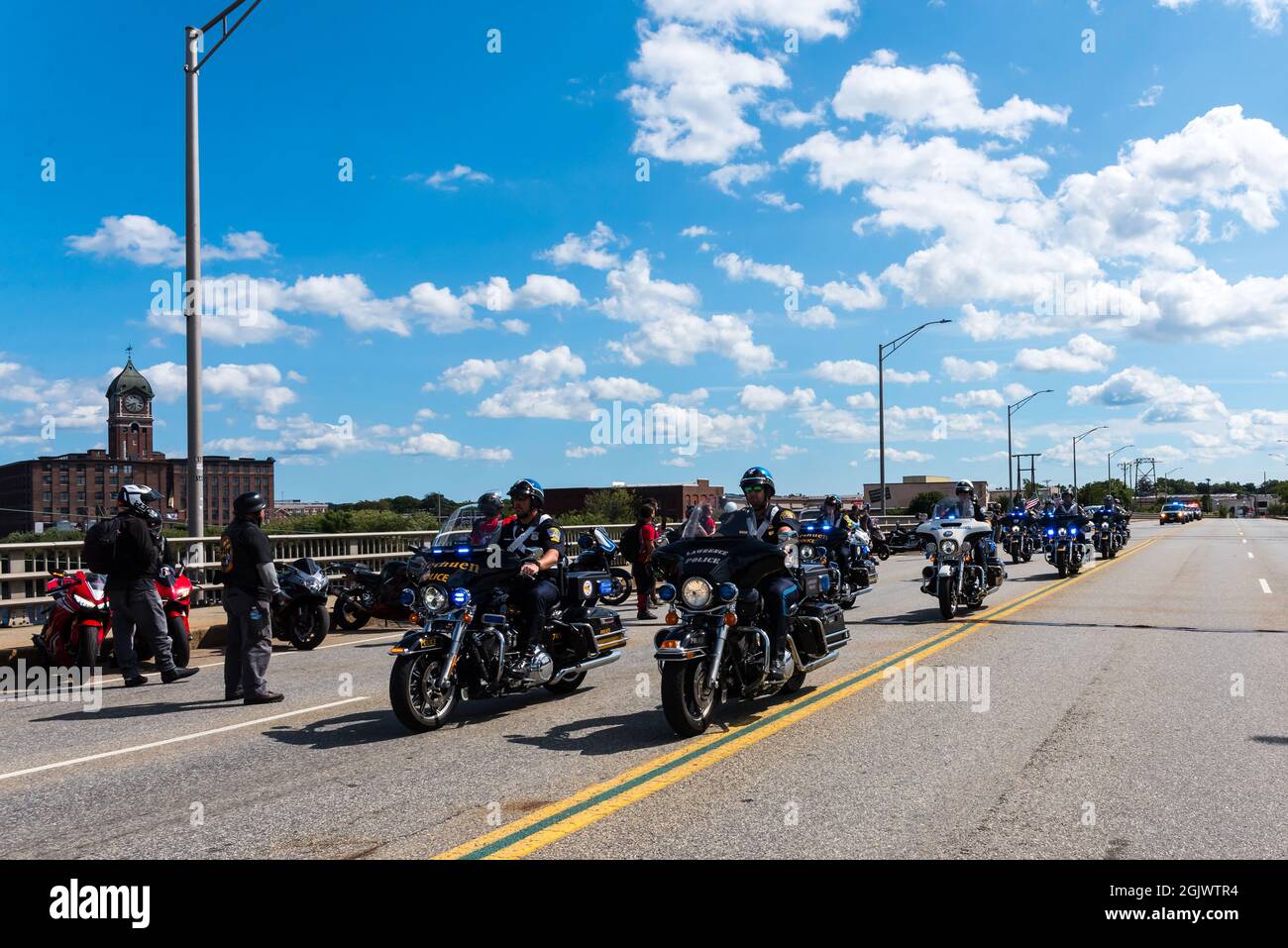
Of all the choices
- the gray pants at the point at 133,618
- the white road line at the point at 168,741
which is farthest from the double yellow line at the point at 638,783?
the gray pants at the point at 133,618

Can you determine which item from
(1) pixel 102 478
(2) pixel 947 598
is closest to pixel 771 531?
(2) pixel 947 598

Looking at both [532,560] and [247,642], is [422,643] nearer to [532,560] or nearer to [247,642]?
[532,560]

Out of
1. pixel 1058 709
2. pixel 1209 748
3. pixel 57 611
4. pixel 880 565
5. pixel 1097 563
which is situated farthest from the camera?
pixel 880 565

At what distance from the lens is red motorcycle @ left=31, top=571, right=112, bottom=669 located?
1117 cm

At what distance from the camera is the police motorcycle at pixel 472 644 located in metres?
7.68

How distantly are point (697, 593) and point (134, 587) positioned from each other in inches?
253

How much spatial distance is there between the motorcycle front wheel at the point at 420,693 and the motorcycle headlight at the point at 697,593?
1967 mm

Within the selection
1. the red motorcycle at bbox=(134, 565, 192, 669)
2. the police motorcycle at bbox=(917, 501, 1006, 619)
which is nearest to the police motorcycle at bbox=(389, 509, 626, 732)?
the red motorcycle at bbox=(134, 565, 192, 669)

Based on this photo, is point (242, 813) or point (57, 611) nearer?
point (242, 813)

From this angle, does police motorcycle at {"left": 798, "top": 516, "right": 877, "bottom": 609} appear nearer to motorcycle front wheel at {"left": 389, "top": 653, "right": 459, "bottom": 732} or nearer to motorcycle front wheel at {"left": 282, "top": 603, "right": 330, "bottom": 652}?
motorcycle front wheel at {"left": 282, "top": 603, "right": 330, "bottom": 652}
